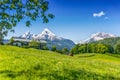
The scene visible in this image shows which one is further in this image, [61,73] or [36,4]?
[61,73]

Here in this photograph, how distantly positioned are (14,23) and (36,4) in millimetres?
2060

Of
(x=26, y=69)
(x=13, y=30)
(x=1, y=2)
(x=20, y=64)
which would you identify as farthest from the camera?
(x=20, y=64)

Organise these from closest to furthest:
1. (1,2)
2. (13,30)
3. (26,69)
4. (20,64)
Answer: (1,2), (13,30), (26,69), (20,64)

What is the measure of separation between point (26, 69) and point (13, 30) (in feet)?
11.4

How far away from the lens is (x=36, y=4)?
1731 cm

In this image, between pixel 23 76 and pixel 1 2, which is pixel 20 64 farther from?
pixel 1 2

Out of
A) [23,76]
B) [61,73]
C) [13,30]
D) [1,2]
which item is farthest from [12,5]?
[61,73]

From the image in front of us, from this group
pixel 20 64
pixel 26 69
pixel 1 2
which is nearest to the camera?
pixel 1 2

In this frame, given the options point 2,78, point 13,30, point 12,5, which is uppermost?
point 12,5

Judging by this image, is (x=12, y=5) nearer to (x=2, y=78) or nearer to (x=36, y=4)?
(x=36, y=4)

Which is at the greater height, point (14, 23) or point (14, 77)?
point (14, 23)

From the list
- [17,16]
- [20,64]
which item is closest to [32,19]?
[17,16]

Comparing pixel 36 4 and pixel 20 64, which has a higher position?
pixel 36 4

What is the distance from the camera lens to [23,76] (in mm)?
17141
